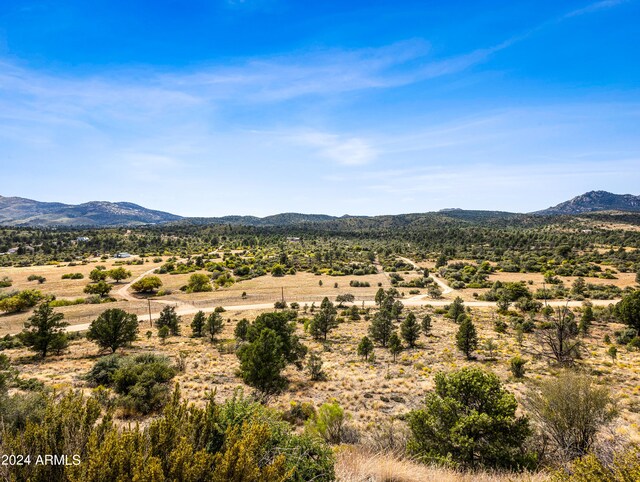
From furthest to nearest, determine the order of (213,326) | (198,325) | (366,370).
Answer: (198,325) < (213,326) < (366,370)

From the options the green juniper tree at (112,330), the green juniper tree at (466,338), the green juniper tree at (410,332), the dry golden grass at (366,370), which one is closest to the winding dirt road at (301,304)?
the dry golden grass at (366,370)

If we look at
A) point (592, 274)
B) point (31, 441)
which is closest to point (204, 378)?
point (31, 441)

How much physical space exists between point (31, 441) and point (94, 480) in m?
1.96

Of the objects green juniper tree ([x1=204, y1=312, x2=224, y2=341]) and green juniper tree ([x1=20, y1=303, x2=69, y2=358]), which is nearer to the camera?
green juniper tree ([x1=20, y1=303, x2=69, y2=358])

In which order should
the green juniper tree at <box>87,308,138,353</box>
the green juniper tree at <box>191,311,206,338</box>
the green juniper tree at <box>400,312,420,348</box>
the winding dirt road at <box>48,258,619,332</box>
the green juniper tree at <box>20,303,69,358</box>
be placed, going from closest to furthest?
Answer: 1. the green juniper tree at <box>20,303,69,358</box>
2. the green juniper tree at <box>87,308,138,353</box>
3. the green juniper tree at <box>400,312,420,348</box>
4. the green juniper tree at <box>191,311,206,338</box>
5. the winding dirt road at <box>48,258,619,332</box>

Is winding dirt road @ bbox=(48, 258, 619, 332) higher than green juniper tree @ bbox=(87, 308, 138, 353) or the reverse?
the reverse

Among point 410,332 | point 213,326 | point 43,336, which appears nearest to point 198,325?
point 213,326

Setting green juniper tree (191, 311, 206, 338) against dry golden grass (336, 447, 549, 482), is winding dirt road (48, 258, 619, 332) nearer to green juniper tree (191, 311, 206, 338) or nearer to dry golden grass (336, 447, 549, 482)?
green juniper tree (191, 311, 206, 338)

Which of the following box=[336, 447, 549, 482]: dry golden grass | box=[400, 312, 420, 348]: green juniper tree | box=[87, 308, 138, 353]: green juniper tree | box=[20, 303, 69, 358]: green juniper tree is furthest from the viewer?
box=[400, 312, 420, 348]: green juniper tree

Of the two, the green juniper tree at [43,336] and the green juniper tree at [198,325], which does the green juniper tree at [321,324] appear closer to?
the green juniper tree at [198,325]

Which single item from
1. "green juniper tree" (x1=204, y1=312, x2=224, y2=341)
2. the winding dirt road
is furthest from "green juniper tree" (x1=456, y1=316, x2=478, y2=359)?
"green juniper tree" (x1=204, y1=312, x2=224, y2=341)

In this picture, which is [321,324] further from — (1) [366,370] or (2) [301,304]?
(2) [301,304]


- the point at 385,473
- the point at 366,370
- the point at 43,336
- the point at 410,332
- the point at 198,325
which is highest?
the point at 385,473

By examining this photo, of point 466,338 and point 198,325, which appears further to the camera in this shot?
point 198,325
